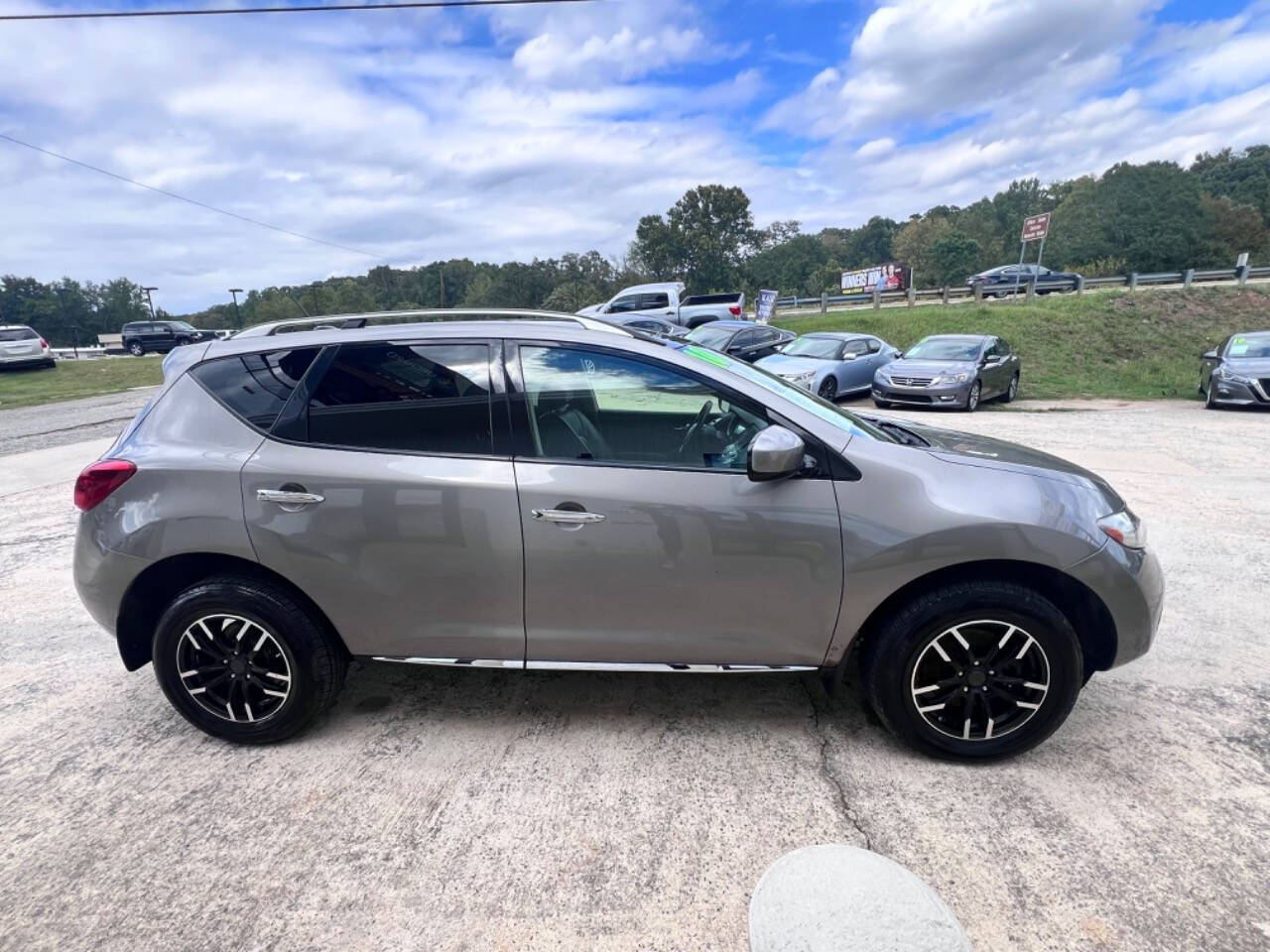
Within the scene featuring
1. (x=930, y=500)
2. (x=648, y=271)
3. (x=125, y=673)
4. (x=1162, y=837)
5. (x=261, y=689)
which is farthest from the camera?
(x=648, y=271)

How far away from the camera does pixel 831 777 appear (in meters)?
2.55

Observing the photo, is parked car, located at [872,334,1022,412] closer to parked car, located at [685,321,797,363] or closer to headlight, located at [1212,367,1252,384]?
parked car, located at [685,321,797,363]

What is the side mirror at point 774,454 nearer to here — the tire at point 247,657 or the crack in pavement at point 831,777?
the crack in pavement at point 831,777

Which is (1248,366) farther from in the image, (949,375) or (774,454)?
(774,454)

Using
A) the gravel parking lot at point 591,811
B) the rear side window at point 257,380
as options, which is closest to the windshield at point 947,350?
the gravel parking lot at point 591,811

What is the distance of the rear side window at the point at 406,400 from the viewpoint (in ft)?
8.67

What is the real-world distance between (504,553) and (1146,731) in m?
2.73

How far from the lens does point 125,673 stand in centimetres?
341

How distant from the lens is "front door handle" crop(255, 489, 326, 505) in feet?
8.46

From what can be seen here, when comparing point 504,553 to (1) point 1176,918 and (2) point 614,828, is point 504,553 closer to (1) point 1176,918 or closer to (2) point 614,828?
(2) point 614,828

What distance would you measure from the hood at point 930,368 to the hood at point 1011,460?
988cm

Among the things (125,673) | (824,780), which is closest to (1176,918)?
(824,780)

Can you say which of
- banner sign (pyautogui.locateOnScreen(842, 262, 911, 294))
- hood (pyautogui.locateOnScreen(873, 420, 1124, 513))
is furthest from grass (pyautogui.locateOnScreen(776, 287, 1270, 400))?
banner sign (pyautogui.locateOnScreen(842, 262, 911, 294))

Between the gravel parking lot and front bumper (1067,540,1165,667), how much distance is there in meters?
0.48
